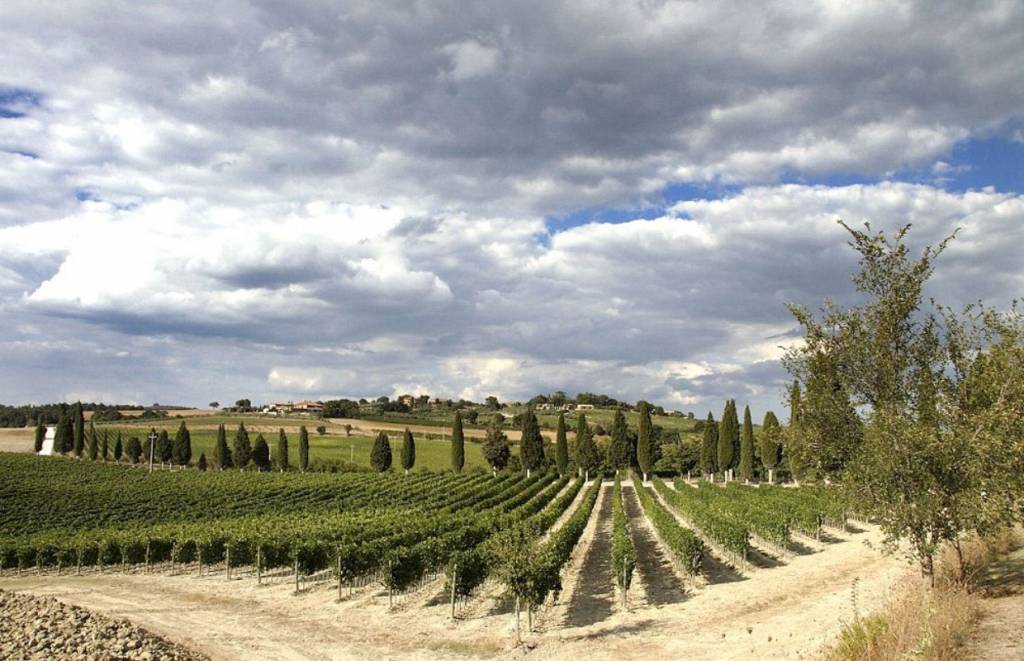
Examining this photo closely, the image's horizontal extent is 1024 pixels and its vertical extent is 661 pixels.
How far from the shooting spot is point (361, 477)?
9544 centimetres

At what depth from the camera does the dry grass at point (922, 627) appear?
1189 centimetres

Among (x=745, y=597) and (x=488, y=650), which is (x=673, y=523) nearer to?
(x=745, y=597)

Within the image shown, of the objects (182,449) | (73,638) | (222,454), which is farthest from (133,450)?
(73,638)

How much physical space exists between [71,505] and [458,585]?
61.7 metres

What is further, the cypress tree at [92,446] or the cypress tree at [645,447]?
the cypress tree at [92,446]

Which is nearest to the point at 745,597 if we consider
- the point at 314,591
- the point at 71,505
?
the point at 314,591

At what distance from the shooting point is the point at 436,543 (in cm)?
2930

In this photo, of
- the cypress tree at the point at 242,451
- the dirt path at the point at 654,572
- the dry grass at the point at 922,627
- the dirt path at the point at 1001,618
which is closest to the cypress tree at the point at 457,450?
the cypress tree at the point at 242,451

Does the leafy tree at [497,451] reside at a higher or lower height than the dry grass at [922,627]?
lower

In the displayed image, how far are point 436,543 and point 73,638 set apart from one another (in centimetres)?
1367

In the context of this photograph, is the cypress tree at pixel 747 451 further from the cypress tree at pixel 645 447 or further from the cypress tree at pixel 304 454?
the cypress tree at pixel 304 454

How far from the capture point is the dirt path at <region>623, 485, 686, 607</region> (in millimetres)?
25109

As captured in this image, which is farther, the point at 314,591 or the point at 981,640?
the point at 314,591

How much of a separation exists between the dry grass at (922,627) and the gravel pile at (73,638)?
681 inches
